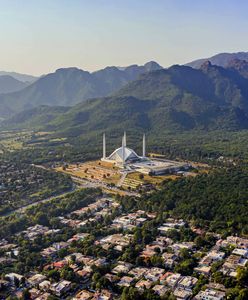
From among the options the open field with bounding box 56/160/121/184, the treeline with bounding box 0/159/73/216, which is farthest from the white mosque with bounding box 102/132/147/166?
→ the treeline with bounding box 0/159/73/216

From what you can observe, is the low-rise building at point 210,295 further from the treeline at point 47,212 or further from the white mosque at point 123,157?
the white mosque at point 123,157

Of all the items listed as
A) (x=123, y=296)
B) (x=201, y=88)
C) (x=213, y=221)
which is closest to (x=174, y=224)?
(x=213, y=221)

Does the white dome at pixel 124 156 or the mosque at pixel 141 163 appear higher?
the white dome at pixel 124 156

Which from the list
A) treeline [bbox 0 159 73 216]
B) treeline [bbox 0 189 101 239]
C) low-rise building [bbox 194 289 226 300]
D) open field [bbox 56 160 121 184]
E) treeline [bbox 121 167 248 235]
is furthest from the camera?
open field [bbox 56 160 121 184]

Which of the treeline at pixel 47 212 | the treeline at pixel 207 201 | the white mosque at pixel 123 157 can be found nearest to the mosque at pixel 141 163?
the white mosque at pixel 123 157

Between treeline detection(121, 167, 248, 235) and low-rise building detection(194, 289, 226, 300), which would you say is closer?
low-rise building detection(194, 289, 226, 300)

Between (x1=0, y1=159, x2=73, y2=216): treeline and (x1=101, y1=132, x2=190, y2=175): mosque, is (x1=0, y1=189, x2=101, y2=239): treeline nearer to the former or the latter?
(x1=0, y1=159, x2=73, y2=216): treeline
